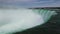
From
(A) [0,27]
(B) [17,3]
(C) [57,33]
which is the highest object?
(B) [17,3]

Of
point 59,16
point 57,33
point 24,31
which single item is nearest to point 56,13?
point 59,16

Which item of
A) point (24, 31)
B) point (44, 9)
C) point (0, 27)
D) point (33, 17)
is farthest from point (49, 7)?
point (0, 27)

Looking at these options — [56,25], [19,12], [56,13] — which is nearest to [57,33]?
[56,25]

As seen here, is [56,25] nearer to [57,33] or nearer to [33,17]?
[57,33]

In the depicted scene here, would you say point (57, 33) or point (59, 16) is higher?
point (59, 16)

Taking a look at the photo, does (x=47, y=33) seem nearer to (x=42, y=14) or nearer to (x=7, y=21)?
(x=42, y=14)

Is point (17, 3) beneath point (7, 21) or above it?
above

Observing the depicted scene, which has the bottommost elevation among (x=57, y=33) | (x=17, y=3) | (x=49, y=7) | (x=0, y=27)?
(x=57, y=33)

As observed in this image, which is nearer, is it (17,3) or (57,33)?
(57,33)

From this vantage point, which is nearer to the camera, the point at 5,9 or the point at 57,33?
the point at 57,33
